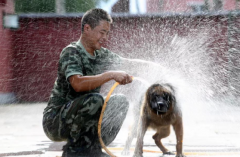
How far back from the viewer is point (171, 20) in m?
12.3

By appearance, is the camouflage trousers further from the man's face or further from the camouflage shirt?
the man's face

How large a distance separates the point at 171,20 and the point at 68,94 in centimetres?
930

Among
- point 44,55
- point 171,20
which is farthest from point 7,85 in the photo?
point 171,20

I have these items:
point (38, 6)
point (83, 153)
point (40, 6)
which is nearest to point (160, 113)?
point (83, 153)

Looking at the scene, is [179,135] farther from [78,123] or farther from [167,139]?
[167,139]

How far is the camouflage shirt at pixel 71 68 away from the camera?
10.7ft

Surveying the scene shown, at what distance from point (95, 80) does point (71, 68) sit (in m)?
0.24

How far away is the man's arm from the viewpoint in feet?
10.2

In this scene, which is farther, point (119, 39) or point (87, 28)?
point (119, 39)

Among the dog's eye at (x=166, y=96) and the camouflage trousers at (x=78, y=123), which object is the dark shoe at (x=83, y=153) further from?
the dog's eye at (x=166, y=96)

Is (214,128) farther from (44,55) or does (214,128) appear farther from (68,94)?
(44,55)

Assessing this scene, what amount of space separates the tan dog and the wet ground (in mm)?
306

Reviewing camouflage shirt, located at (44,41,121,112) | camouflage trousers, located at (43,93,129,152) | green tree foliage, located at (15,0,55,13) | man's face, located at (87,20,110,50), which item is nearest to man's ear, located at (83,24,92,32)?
man's face, located at (87,20,110,50)

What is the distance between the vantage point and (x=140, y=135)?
375 cm
